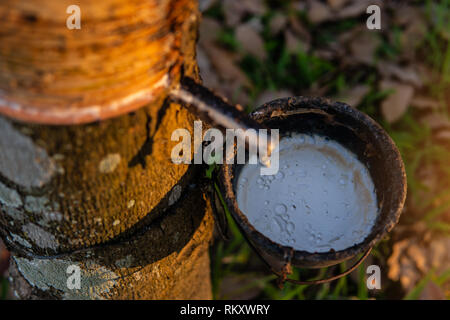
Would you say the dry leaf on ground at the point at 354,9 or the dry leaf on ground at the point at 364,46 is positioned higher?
the dry leaf on ground at the point at 354,9

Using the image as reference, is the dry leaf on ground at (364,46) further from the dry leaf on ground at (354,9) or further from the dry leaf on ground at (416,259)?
the dry leaf on ground at (416,259)

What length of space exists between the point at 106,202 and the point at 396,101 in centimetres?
179

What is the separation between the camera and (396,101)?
7.25 feet

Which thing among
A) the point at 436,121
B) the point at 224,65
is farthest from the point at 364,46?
the point at 224,65

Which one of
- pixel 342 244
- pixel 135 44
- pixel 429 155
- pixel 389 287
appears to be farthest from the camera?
pixel 429 155

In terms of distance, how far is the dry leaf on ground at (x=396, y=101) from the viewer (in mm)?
2184

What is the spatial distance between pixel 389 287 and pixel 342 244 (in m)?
0.86

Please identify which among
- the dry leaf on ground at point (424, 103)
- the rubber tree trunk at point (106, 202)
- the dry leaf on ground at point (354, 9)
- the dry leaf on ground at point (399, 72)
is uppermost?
the dry leaf on ground at point (354, 9)

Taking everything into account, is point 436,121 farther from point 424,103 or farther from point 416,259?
point 416,259

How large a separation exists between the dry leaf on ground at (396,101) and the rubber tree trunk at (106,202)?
4.42 feet

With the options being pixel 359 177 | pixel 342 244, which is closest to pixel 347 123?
pixel 359 177

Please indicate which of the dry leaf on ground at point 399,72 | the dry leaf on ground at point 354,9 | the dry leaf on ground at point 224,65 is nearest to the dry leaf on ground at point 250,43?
the dry leaf on ground at point 224,65
